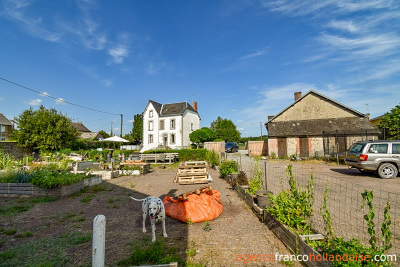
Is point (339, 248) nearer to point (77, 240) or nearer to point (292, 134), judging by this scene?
point (77, 240)

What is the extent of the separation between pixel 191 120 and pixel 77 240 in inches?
1377

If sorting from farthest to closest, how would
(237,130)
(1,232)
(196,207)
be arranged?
(237,130) < (196,207) < (1,232)

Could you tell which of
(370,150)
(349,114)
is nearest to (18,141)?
(370,150)

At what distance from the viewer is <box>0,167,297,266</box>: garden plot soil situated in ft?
10.8

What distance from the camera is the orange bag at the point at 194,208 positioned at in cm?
477

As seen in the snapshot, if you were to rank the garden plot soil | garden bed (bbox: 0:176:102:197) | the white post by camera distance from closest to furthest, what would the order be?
the white post
the garden plot soil
garden bed (bbox: 0:176:102:197)

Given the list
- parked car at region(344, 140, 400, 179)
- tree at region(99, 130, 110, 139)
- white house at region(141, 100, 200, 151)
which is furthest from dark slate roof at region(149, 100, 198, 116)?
parked car at region(344, 140, 400, 179)

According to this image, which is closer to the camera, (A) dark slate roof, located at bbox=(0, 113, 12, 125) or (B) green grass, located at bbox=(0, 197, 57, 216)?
(B) green grass, located at bbox=(0, 197, 57, 216)

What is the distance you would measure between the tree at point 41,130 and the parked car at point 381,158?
81.5 feet

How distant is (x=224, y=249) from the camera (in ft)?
11.3

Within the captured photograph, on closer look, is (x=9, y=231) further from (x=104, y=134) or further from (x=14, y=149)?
(x=104, y=134)

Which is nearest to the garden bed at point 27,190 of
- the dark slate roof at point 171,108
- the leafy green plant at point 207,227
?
the leafy green plant at point 207,227

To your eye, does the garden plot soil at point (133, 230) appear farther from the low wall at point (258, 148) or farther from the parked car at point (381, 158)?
the low wall at point (258, 148)

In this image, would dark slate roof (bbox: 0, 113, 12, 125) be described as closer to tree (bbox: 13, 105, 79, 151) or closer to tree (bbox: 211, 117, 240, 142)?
tree (bbox: 13, 105, 79, 151)
